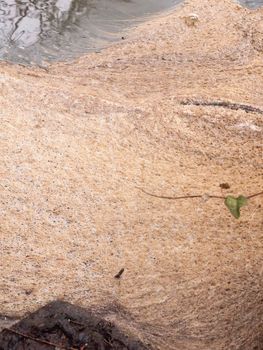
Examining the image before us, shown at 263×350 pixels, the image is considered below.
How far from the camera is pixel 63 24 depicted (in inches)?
128

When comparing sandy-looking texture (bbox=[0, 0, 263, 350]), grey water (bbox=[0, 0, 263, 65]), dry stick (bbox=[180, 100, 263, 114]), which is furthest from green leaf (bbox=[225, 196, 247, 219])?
grey water (bbox=[0, 0, 263, 65])

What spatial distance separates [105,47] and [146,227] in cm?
115

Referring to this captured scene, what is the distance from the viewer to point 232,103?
7.98 feet

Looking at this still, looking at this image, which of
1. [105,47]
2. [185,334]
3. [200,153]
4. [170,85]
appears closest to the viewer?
[185,334]

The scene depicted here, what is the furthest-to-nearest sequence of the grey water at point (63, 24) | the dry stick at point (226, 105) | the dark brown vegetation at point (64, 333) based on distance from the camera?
the grey water at point (63, 24) → the dry stick at point (226, 105) → the dark brown vegetation at point (64, 333)

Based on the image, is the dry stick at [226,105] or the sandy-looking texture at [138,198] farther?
the dry stick at [226,105]

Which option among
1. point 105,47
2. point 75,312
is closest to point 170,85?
point 105,47

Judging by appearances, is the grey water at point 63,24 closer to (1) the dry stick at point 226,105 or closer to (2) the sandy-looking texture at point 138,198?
(2) the sandy-looking texture at point 138,198

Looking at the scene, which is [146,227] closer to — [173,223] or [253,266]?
[173,223]

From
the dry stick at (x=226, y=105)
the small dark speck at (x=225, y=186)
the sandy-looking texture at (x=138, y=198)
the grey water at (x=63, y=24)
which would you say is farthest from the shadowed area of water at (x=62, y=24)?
the small dark speck at (x=225, y=186)

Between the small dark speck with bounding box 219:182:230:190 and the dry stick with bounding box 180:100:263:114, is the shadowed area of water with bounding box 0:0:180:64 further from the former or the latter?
the small dark speck with bounding box 219:182:230:190

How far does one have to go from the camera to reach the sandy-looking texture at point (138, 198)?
2010 millimetres

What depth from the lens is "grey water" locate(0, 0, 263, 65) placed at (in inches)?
115

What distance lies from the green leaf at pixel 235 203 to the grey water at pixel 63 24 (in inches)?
46.5
